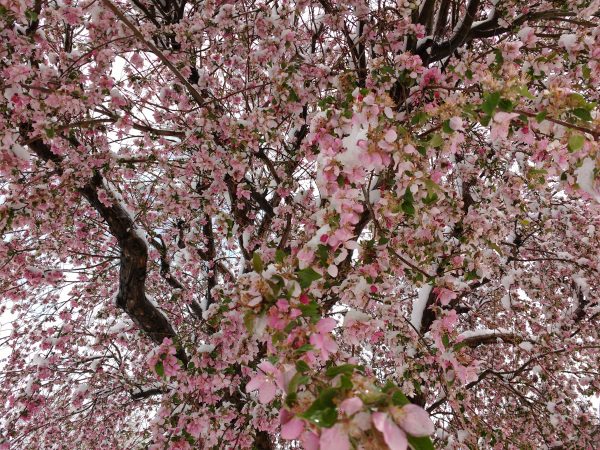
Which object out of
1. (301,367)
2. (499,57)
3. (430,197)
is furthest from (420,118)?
(301,367)

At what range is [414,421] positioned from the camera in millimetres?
803

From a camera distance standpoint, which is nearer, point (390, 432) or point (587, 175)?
point (390, 432)

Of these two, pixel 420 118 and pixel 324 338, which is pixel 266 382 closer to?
pixel 324 338

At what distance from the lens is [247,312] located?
1.25 m

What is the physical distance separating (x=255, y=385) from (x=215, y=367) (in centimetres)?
181

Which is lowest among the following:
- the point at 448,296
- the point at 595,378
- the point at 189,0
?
the point at 595,378

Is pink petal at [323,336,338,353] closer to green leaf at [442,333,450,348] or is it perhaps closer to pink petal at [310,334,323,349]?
pink petal at [310,334,323,349]

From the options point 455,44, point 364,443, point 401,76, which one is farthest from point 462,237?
point 364,443

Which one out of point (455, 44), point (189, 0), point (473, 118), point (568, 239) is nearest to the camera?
point (473, 118)

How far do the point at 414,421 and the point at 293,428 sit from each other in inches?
12.3

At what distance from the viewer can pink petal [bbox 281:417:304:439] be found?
3.11 ft

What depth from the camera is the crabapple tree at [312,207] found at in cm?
141

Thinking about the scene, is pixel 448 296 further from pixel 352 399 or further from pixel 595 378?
pixel 595 378

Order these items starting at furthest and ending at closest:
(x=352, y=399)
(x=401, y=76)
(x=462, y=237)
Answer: (x=462, y=237)
(x=401, y=76)
(x=352, y=399)
